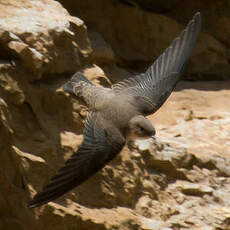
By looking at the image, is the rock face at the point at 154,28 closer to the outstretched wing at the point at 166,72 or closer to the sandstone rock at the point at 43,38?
the sandstone rock at the point at 43,38

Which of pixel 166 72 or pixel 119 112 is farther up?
pixel 166 72

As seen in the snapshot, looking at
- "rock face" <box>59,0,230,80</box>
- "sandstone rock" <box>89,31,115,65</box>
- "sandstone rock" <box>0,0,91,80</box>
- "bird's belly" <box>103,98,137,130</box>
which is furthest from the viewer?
"rock face" <box>59,0,230,80</box>

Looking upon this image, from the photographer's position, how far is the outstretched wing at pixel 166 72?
3.70m

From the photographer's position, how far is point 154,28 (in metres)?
6.51

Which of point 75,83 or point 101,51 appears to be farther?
point 101,51

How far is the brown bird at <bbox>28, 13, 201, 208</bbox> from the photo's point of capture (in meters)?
3.05

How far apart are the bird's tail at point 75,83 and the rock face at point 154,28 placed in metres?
2.55

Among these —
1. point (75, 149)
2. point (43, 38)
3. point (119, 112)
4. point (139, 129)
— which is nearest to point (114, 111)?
point (119, 112)

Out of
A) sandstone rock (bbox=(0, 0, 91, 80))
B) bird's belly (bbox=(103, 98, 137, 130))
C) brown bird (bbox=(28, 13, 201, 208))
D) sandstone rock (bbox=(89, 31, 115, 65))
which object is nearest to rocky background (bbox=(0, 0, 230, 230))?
sandstone rock (bbox=(0, 0, 91, 80))

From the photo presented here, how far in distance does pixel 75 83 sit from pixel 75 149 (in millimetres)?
367

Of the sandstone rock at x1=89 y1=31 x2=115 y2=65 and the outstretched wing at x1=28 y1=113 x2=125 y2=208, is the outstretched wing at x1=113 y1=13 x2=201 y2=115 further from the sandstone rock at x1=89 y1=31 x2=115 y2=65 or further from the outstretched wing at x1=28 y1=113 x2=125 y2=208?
the sandstone rock at x1=89 y1=31 x2=115 y2=65

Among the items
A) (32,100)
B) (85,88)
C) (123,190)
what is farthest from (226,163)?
(32,100)

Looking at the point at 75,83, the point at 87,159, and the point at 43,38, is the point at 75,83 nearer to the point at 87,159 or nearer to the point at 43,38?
the point at 43,38

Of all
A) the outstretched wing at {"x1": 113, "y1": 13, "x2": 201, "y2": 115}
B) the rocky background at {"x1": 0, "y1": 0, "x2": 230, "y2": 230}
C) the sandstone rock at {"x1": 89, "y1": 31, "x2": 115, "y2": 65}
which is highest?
the outstretched wing at {"x1": 113, "y1": 13, "x2": 201, "y2": 115}
